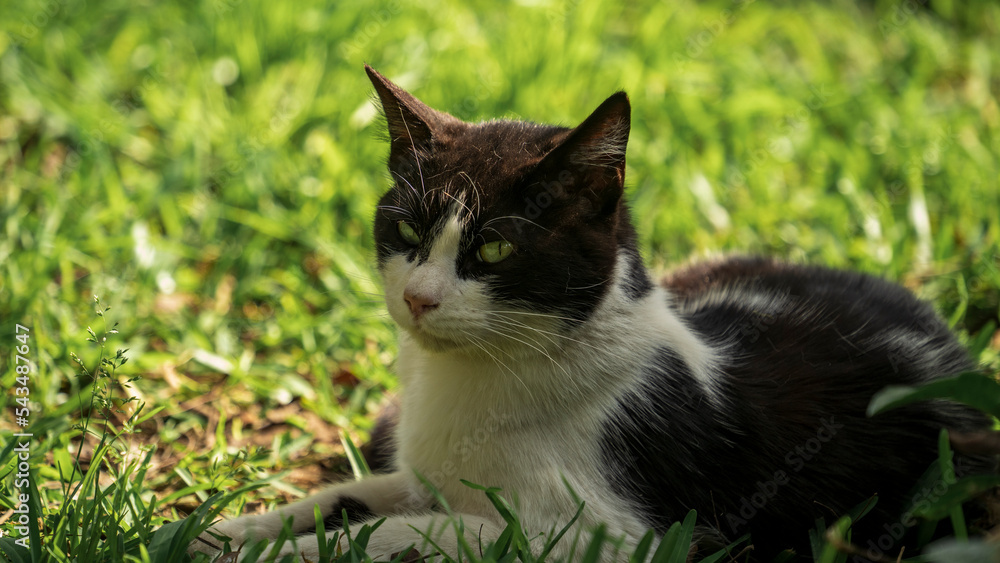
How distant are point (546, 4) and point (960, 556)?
458 centimetres

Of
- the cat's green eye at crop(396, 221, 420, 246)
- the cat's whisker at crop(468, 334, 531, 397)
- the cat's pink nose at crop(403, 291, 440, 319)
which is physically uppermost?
the cat's green eye at crop(396, 221, 420, 246)

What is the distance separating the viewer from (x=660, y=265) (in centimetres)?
384

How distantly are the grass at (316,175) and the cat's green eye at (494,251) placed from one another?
0.76m

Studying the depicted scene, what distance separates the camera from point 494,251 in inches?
81.1

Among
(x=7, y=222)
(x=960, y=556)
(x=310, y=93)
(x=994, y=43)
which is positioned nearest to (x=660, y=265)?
(x=310, y=93)

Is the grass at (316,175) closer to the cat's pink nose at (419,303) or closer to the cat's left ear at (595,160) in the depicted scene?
the cat's pink nose at (419,303)

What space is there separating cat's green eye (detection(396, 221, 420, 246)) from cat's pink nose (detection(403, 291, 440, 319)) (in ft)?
0.68

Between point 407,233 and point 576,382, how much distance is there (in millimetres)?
624

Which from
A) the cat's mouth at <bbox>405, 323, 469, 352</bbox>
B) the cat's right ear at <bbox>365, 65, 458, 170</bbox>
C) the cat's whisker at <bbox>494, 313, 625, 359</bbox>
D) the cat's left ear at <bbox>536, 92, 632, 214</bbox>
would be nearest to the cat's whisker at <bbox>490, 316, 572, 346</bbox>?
the cat's whisker at <bbox>494, 313, 625, 359</bbox>

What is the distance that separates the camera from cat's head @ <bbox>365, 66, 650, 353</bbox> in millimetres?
2012

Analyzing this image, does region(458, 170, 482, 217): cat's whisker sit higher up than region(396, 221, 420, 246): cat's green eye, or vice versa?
region(458, 170, 482, 217): cat's whisker

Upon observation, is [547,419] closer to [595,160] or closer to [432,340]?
[432,340]

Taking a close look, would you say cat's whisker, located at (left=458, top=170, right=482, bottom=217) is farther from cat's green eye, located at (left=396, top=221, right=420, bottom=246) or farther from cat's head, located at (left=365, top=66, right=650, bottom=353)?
cat's green eye, located at (left=396, top=221, right=420, bottom=246)

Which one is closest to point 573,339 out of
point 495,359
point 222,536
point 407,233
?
point 495,359
